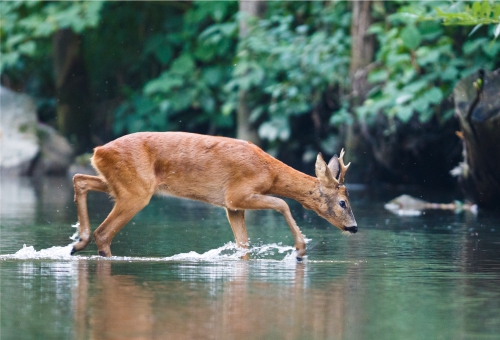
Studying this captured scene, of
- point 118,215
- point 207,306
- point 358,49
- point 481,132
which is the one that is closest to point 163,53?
point 358,49

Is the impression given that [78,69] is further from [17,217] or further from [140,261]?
[140,261]

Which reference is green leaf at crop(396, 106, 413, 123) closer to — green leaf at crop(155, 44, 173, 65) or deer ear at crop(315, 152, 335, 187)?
deer ear at crop(315, 152, 335, 187)

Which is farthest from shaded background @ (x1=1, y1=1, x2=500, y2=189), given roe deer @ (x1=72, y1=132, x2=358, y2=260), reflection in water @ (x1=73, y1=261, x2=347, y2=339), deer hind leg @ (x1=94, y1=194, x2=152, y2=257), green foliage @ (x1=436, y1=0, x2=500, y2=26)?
reflection in water @ (x1=73, y1=261, x2=347, y2=339)

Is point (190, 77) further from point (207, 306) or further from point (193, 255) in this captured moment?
point (207, 306)

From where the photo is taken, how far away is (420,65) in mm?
15281

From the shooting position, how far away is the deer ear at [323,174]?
8781 mm

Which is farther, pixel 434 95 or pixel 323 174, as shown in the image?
pixel 434 95

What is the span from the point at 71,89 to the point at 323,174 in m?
16.9

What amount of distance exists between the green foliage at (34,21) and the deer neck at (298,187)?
41.9 ft

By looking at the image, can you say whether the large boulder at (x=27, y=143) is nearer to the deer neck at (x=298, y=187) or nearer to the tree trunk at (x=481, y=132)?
the tree trunk at (x=481, y=132)

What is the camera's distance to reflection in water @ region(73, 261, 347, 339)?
4773 mm

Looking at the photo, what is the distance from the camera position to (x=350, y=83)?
18.2 meters

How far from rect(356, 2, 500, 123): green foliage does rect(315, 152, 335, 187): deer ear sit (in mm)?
5560

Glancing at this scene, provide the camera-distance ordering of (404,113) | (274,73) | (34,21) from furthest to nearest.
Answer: (34,21), (274,73), (404,113)
